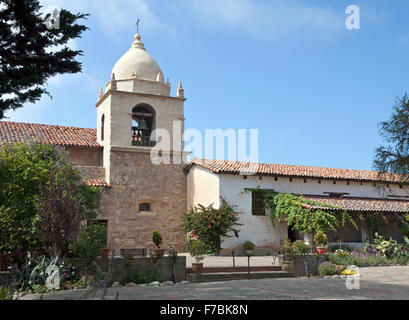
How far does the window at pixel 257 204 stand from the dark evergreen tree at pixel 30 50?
47.1ft

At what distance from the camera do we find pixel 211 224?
2077 cm

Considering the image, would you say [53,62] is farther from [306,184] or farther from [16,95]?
[306,184]

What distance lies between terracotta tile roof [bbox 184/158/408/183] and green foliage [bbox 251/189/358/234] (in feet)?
4.43

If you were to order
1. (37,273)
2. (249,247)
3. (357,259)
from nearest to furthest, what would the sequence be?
(37,273) < (357,259) < (249,247)

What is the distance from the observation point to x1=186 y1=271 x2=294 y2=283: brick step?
14.1 metres

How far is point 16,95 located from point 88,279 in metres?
5.29

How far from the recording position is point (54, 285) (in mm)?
11297

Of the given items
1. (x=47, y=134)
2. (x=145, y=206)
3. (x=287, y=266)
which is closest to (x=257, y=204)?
(x=145, y=206)

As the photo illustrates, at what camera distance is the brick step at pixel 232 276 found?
14.1 metres

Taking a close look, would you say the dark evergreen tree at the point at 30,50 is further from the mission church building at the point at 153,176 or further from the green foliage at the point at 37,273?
the mission church building at the point at 153,176

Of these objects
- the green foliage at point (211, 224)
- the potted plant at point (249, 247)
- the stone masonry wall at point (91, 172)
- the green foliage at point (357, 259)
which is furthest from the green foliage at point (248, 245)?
the stone masonry wall at point (91, 172)

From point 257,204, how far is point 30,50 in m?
15.5

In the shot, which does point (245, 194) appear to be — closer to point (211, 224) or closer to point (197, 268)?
point (211, 224)

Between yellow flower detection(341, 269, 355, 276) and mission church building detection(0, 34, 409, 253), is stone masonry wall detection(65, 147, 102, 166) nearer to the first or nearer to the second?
mission church building detection(0, 34, 409, 253)
